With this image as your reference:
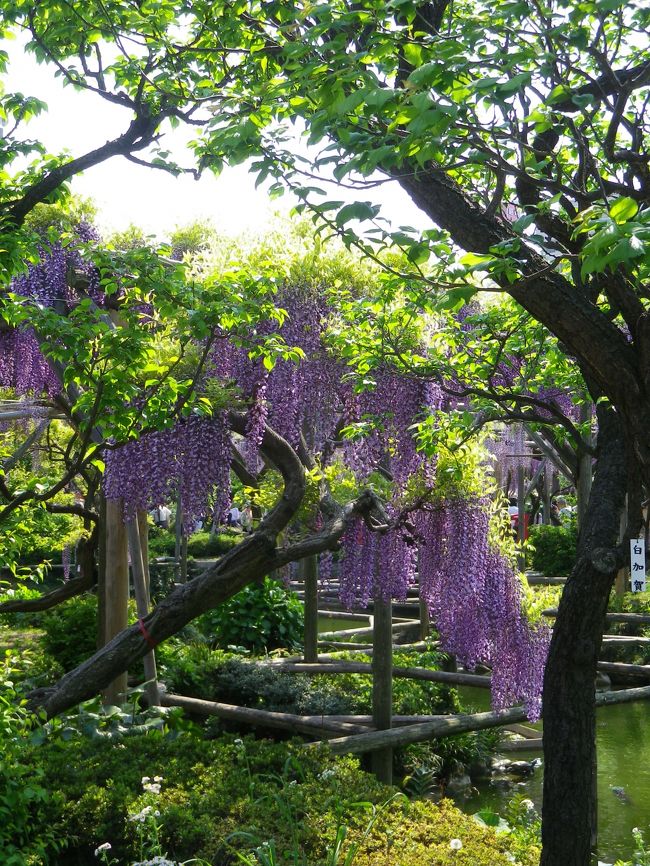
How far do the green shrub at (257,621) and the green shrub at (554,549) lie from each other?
7221 millimetres

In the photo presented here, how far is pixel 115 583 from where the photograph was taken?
6199 millimetres

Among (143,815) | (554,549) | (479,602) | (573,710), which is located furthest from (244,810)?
(554,549)

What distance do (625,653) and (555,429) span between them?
528 cm

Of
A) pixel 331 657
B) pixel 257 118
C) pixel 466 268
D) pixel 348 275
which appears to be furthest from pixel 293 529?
pixel 466 268

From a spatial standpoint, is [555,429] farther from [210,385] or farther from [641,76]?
[641,76]

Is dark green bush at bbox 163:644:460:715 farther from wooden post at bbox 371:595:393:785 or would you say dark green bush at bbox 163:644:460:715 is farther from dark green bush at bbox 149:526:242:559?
dark green bush at bbox 149:526:242:559

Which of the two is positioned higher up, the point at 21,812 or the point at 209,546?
the point at 209,546

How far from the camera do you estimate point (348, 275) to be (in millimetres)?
6594

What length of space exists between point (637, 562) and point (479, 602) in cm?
309

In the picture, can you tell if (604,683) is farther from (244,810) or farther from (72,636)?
(244,810)

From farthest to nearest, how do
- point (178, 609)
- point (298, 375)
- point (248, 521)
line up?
1. point (248, 521)
2. point (298, 375)
3. point (178, 609)

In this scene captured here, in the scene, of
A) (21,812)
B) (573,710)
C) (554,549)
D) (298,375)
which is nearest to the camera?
(573,710)

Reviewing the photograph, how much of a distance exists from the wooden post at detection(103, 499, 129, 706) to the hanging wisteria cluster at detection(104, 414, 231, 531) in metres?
0.32

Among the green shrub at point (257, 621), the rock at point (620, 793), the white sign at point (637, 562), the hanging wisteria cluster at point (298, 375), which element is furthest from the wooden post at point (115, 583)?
the rock at point (620, 793)
